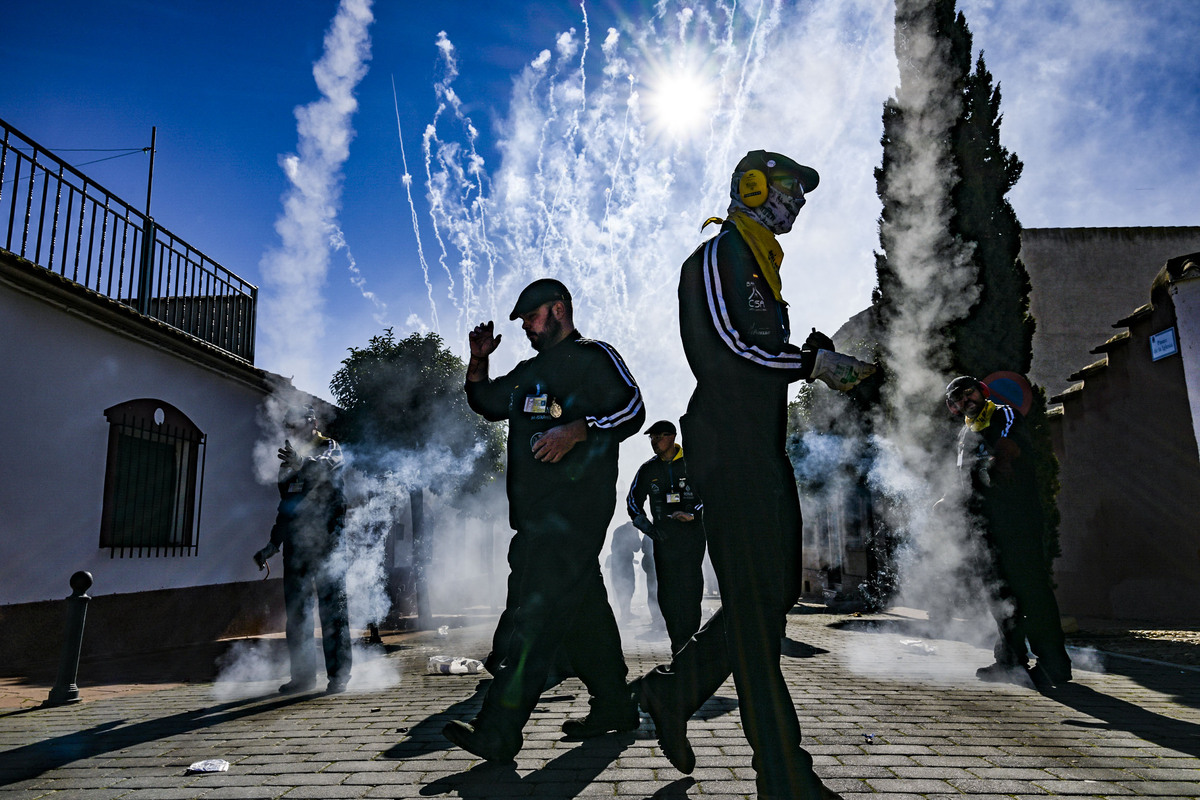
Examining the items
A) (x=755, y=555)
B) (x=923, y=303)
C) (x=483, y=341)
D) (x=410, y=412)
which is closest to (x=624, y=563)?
(x=410, y=412)

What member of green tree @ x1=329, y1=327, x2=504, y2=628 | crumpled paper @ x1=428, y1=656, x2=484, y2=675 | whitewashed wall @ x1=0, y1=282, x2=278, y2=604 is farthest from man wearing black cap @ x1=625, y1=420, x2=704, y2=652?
green tree @ x1=329, y1=327, x2=504, y2=628

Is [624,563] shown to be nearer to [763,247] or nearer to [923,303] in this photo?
[923,303]

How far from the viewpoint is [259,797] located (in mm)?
2752

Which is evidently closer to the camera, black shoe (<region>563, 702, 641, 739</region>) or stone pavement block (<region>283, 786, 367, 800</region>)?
stone pavement block (<region>283, 786, 367, 800</region>)

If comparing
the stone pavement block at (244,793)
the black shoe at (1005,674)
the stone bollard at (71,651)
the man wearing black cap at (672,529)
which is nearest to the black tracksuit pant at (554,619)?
the stone pavement block at (244,793)

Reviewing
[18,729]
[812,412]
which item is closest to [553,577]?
[18,729]

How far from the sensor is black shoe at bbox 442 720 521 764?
2984 mm

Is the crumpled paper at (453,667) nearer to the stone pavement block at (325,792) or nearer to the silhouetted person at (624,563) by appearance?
the stone pavement block at (325,792)

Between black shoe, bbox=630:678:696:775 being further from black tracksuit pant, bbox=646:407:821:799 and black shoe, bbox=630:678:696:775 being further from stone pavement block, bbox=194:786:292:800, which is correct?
stone pavement block, bbox=194:786:292:800

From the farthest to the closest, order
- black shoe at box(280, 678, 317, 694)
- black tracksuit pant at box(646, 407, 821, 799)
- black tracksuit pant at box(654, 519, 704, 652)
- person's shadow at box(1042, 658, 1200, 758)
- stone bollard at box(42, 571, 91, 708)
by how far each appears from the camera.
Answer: black tracksuit pant at box(654, 519, 704, 652), black shoe at box(280, 678, 317, 694), stone bollard at box(42, 571, 91, 708), person's shadow at box(1042, 658, 1200, 758), black tracksuit pant at box(646, 407, 821, 799)

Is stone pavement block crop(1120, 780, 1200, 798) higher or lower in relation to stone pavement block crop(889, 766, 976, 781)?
lower

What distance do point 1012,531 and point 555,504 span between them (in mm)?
3705

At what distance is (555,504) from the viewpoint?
3307mm

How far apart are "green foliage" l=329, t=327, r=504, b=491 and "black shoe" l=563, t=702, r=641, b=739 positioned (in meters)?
11.0
